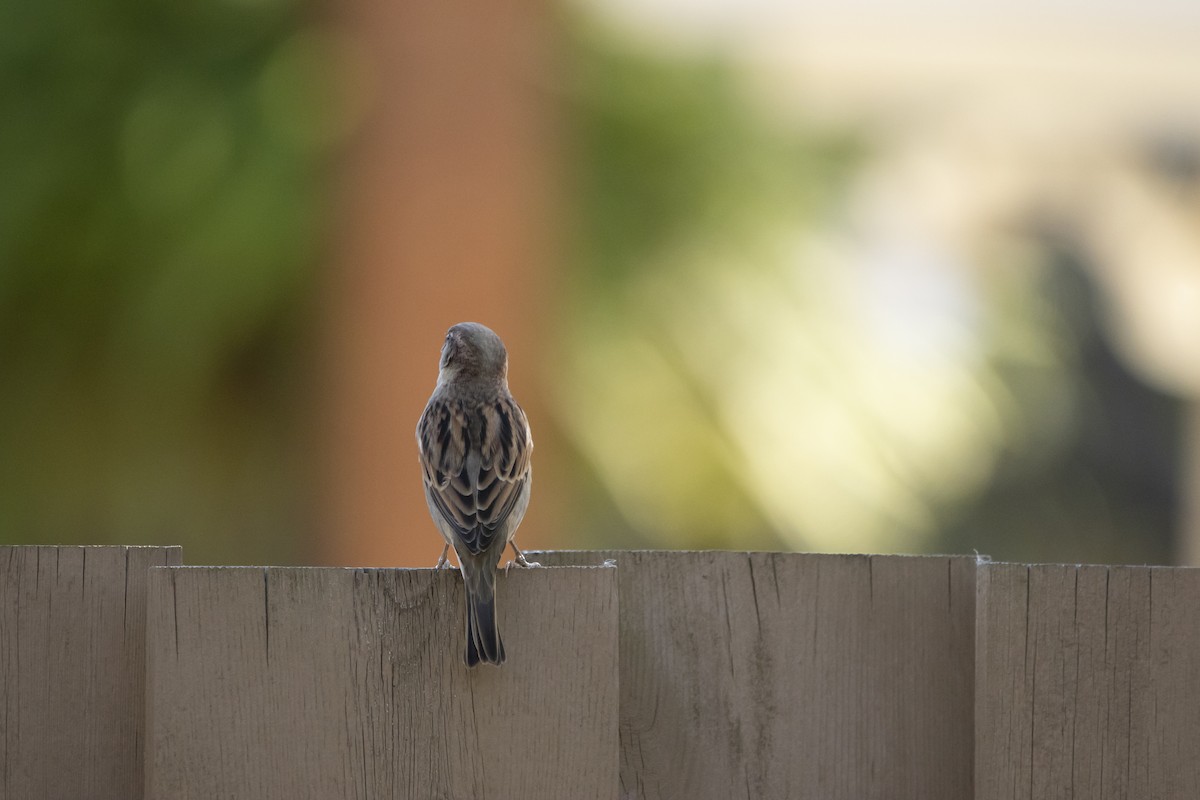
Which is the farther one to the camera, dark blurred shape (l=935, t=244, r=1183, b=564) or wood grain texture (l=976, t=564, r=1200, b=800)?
dark blurred shape (l=935, t=244, r=1183, b=564)

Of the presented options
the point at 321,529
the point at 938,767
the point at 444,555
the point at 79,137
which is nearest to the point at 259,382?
the point at 321,529

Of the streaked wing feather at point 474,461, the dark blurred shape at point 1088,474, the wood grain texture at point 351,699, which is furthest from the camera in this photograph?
the dark blurred shape at point 1088,474

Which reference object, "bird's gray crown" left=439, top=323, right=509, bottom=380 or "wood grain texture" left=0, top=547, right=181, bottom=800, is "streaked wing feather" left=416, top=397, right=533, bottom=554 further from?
"wood grain texture" left=0, top=547, right=181, bottom=800

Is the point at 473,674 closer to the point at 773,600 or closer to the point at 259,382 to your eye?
the point at 773,600

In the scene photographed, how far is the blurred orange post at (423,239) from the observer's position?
5684 mm

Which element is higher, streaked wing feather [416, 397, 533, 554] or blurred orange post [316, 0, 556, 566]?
blurred orange post [316, 0, 556, 566]

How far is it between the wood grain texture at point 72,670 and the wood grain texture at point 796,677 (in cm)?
88

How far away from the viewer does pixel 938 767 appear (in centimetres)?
239

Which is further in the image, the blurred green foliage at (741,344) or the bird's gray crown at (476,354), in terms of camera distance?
the blurred green foliage at (741,344)

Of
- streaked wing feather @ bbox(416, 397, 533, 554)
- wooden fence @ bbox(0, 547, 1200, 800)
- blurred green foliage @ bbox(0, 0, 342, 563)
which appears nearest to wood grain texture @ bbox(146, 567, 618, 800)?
wooden fence @ bbox(0, 547, 1200, 800)

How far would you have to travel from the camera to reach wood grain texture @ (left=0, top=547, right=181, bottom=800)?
230cm

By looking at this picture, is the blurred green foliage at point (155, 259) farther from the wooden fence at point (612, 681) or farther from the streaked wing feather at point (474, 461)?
the wooden fence at point (612, 681)

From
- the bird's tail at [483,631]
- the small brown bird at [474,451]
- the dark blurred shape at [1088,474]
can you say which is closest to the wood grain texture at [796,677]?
the bird's tail at [483,631]

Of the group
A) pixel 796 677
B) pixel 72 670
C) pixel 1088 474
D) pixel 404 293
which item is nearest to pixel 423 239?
pixel 404 293
